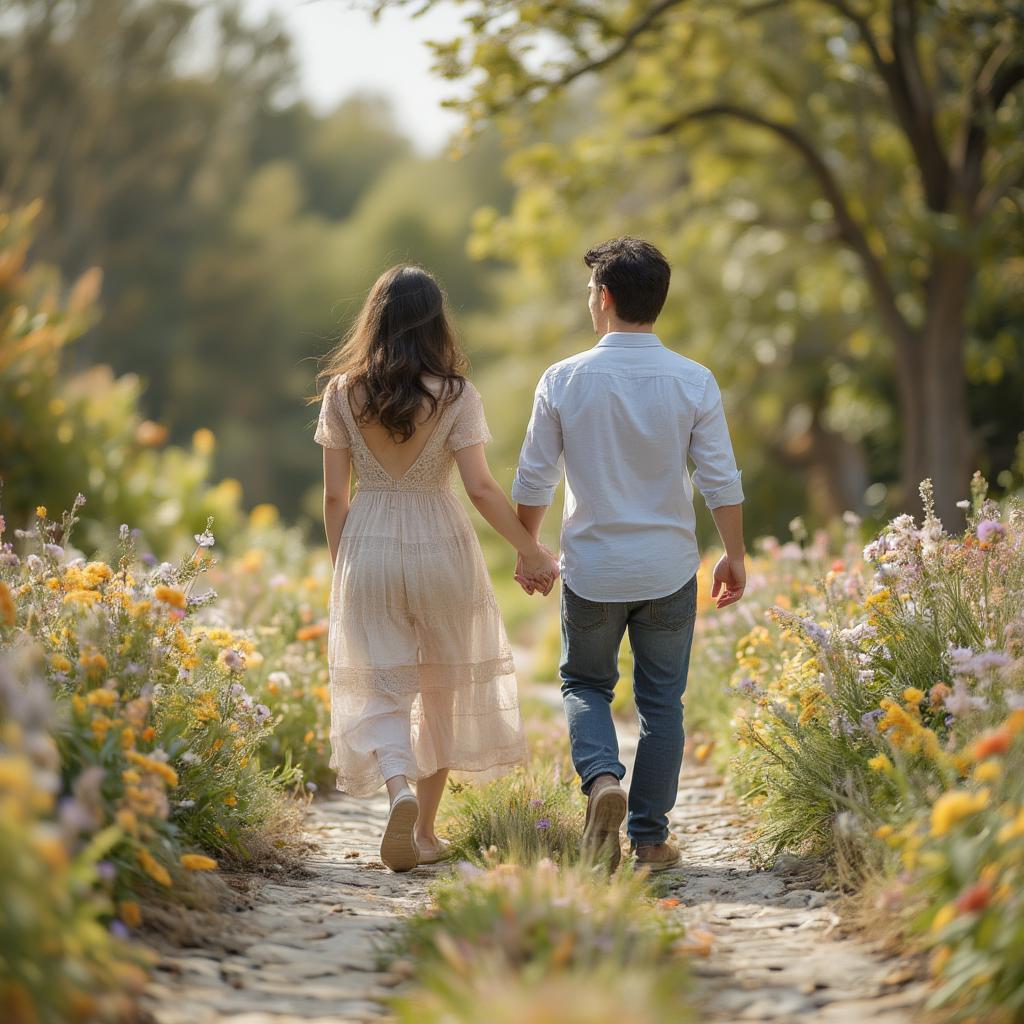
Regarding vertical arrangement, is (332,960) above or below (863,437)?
below

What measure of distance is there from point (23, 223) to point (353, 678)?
511 cm

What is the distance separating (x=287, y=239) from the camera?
1278 inches

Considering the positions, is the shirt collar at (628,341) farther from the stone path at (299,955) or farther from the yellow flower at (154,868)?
the yellow flower at (154,868)

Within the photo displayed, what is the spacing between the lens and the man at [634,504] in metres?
3.61

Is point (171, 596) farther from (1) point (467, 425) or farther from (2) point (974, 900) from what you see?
(2) point (974, 900)

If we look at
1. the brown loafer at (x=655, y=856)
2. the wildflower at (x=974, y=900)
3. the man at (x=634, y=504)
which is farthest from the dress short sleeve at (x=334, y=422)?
the wildflower at (x=974, y=900)

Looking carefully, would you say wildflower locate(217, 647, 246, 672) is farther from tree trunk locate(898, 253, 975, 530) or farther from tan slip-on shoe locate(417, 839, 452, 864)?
tree trunk locate(898, 253, 975, 530)

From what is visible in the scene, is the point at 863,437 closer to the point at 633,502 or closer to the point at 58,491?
the point at 58,491

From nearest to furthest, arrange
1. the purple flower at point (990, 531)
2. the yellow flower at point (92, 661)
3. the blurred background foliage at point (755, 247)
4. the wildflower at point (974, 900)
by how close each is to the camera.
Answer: the wildflower at point (974, 900) < the yellow flower at point (92, 661) < the purple flower at point (990, 531) < the blurred background foliage at point (755, 247)

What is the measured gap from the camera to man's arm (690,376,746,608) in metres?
3.66

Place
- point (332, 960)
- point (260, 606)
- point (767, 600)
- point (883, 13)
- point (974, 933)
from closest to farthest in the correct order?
point (974, 933) → point (332, 960) → point (767, 600) → point (260, 606) → point (883, 13)

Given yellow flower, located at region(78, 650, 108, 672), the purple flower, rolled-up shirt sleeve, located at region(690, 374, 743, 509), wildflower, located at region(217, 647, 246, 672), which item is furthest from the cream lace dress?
the purple flower

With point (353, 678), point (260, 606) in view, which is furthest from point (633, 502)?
point (260, 606)

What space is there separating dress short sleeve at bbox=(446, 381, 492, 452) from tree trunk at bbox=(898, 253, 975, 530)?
6214 mm
